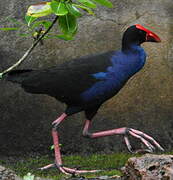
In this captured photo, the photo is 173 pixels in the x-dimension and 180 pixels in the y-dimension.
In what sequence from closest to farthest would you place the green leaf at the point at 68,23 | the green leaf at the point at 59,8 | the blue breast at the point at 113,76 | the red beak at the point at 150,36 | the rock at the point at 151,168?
the green leaf at the point at 59,8
the green leaf at the point at 68,23
the rock at the point at 151,168
the blue breast at the point at 113,76
the red beak at the point at 150,36

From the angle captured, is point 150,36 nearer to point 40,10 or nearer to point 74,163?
point 74,163

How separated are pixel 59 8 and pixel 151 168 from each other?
1.25 m

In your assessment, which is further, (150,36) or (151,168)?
(150,36)

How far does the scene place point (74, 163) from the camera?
17.3ft

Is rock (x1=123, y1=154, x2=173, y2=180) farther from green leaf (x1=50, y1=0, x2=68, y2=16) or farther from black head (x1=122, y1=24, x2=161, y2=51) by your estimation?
black head (x1=122, y1=24, x2=161, y2=51)

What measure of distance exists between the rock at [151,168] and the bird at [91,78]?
48.0 inches

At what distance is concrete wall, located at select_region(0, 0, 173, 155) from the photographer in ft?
18.9

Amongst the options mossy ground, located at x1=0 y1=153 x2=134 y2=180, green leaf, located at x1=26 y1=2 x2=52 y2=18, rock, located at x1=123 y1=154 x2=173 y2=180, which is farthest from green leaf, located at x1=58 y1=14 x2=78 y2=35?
mossy ground, located at x1=0 y1=153 x2=134 y2=180

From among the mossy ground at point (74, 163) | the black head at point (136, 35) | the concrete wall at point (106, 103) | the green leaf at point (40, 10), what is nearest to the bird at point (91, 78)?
the black head at point (136, 35)

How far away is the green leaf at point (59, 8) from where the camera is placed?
2447mm

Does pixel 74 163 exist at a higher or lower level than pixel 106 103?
lower

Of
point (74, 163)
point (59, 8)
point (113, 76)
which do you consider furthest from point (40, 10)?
point (74, 163)

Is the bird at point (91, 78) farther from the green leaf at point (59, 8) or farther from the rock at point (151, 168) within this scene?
the green leaf at point (59, 8)

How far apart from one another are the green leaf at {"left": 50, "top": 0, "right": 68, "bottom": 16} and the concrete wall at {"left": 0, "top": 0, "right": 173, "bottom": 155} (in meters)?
3.30
